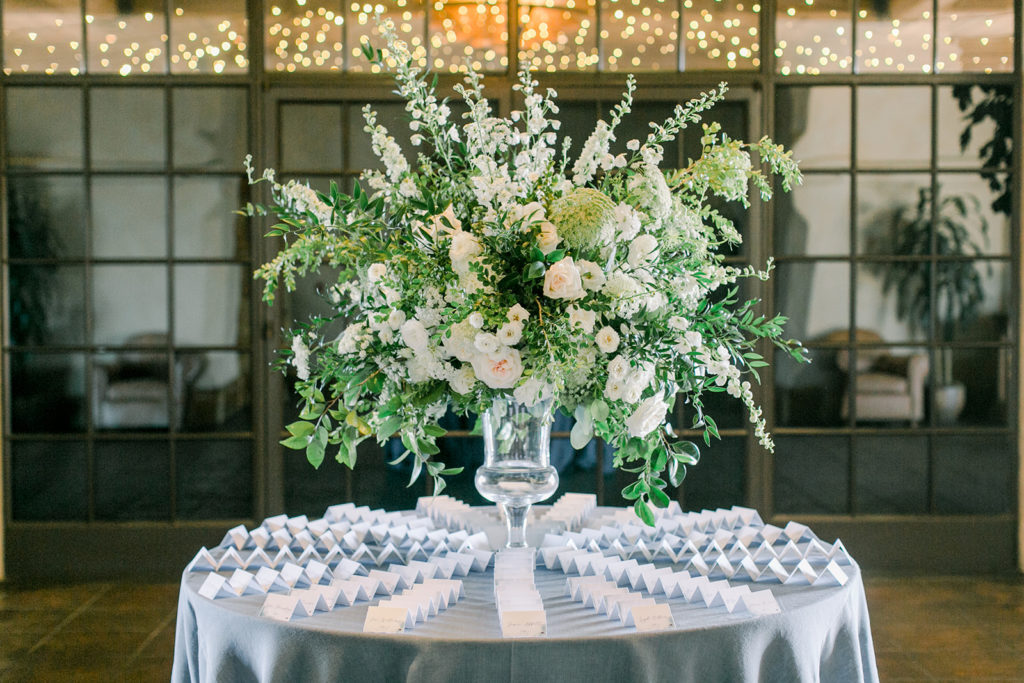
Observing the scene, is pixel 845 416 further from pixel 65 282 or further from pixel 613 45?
pixel 65 282

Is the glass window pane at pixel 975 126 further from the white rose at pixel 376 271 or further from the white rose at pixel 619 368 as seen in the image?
the white rose at pixel 376 271

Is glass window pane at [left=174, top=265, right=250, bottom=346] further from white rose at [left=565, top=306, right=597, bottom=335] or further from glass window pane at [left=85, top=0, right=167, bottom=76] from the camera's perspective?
white rose at [left=565, top=306, right=597, bottom=335]

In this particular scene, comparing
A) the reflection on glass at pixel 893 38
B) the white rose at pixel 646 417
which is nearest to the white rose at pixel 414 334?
the white rose at pixel 646 417

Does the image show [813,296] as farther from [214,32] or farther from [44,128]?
[44,128]

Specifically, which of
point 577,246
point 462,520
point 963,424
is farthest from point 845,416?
point 577,246

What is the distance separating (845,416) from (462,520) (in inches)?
92.6

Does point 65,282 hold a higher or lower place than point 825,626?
higher

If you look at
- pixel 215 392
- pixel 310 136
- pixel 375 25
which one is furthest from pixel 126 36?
pixel 215 392

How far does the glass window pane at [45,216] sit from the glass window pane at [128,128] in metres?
0.17

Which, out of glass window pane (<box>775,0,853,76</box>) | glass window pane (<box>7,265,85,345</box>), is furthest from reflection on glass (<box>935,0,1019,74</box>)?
glass window pane (<box>7,265,85,345</box>)

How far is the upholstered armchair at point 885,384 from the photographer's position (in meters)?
3.55

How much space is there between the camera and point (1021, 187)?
3527 mm

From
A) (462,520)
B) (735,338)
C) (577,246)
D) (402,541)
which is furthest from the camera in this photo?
(462,520)

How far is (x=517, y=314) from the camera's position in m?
1.27
